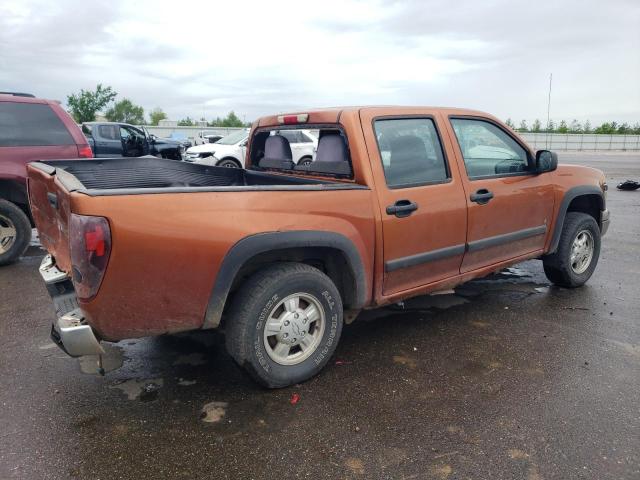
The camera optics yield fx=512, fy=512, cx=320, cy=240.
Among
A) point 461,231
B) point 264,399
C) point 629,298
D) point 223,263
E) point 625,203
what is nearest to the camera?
point 223,263

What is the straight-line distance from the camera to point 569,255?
495 centimetres

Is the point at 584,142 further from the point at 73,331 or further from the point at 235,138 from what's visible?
the point at 73,331

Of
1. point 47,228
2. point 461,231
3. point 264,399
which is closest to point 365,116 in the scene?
point 461,231

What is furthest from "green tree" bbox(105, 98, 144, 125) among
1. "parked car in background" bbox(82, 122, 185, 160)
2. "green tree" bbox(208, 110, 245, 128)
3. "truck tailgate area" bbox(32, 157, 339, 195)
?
"truck tailgate area" bbox(32, 157, 339, 195)

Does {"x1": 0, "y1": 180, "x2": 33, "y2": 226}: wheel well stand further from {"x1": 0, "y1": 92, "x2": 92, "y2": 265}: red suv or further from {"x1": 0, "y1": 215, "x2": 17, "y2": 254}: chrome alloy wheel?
{"x1": 0, "y1": 215, "x2": 17, "y2": 254}: chrome alloy wheel

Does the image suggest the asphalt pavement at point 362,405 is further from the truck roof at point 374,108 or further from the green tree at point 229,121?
the green tree at point 229,121

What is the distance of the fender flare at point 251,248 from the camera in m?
2.79

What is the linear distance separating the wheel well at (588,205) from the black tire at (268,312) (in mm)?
3128

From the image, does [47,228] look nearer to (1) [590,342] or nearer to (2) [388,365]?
(2) [388,365]

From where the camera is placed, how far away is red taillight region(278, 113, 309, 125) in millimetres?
3875

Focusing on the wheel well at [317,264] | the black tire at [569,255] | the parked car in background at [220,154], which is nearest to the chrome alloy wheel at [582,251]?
the black tire at [569,255]

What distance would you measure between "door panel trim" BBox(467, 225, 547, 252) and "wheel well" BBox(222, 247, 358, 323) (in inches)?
45.3

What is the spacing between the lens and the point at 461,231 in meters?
3.88

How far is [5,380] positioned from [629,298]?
5.22 meters
